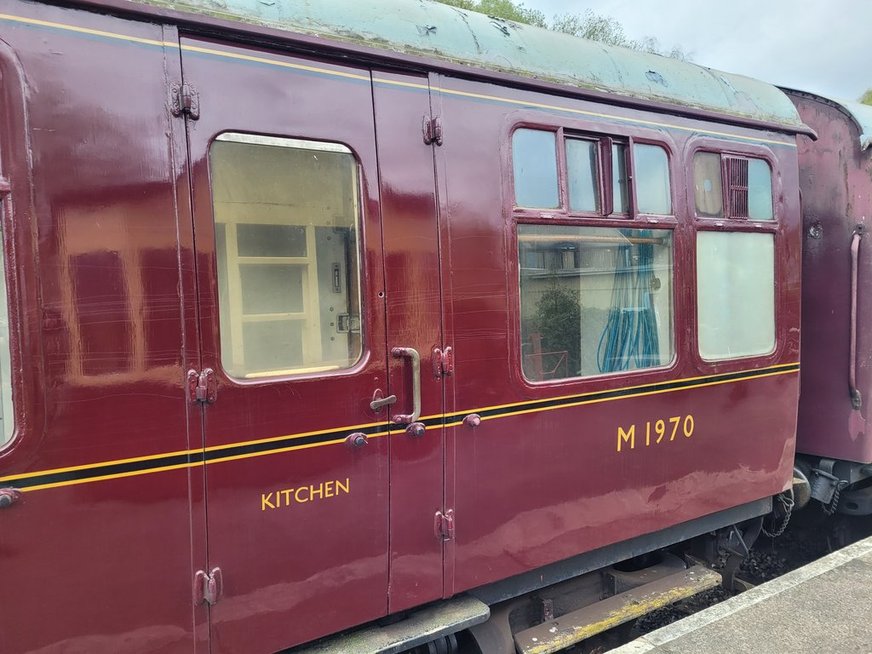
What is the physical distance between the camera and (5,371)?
171cm

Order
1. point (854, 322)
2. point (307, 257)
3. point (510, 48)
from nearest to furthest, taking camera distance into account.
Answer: point (307, 257), point (510, 48), point (854, 322)

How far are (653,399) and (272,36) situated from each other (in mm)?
2215

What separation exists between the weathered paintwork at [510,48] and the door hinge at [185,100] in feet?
0.76

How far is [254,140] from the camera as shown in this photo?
202 centimetres

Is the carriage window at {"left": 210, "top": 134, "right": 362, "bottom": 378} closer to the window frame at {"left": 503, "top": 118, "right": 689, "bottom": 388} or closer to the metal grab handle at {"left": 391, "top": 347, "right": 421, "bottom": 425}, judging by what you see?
the metal grab handle at {"left": 391, "top": 347, "right": 421, "bottom": 425}

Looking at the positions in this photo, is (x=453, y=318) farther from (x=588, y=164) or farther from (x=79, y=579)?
(x=79, y=579)

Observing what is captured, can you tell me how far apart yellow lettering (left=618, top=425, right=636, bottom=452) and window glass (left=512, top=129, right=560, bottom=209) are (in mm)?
1073

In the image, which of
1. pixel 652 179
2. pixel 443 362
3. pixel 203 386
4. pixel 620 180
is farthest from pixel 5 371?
pixel 652 179

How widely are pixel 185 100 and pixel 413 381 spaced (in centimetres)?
118

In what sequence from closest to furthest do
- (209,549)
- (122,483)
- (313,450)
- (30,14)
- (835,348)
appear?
1. (30,14)
2. (122,483)
3. (209,549)
4. (313,450)
5. (835,348)

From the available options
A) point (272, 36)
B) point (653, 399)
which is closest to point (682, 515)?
point (653, 399)

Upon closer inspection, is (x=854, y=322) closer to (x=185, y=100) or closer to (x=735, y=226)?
(x=735, y=226)

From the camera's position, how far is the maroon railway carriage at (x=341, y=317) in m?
1.76

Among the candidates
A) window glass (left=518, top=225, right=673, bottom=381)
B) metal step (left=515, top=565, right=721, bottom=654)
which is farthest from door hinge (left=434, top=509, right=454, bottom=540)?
metal step (left=515, top=565, right=721, bottom=654)
